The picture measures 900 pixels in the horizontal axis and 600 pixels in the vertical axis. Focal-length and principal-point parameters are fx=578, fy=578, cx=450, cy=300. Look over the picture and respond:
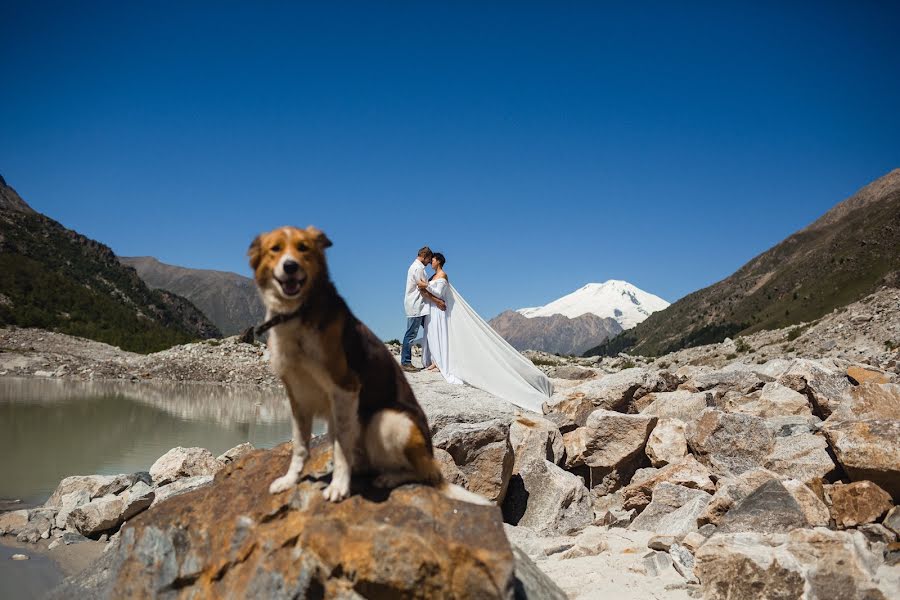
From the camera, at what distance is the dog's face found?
3895 millimetres

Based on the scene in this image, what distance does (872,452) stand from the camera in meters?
7.04

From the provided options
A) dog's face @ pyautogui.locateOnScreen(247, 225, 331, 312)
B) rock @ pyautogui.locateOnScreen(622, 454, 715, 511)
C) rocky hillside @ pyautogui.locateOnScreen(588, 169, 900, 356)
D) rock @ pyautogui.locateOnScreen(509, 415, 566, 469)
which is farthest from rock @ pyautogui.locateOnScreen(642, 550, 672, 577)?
rocky hillside @ pyautogui.locateOnScreen(588, 169, 900, 356)

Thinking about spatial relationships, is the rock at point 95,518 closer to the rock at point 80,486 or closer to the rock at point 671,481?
the rock at point 80,486

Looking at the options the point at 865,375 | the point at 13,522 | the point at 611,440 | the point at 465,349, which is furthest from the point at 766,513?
the point at 13,522

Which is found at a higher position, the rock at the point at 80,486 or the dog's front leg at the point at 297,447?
the dog's front leg at the point at 297,447

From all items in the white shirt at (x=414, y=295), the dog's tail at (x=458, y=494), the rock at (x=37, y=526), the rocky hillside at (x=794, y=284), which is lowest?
the rock at (x=37, y=526)

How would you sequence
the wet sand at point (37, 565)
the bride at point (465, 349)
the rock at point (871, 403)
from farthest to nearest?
the bride at point (465, 349) → the rock at point (871, 403) → the wet sand at point (37, 565)

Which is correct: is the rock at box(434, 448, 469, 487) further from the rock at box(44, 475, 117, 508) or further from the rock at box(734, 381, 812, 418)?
the rock at box(44, 475, 117, 508)

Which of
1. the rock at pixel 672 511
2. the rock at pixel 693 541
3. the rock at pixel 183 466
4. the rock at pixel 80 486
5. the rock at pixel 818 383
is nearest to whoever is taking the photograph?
the rock at pixel 693 541

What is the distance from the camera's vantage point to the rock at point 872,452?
6.90 m

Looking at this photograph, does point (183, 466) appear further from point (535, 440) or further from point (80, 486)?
point (535, 440)

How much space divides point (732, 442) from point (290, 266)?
27.5ft

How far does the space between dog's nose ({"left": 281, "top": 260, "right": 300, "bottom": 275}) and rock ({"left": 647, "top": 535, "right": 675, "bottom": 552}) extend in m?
5.23

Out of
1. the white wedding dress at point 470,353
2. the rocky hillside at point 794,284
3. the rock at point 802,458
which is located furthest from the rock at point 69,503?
the rocky hillside at point 794,284
